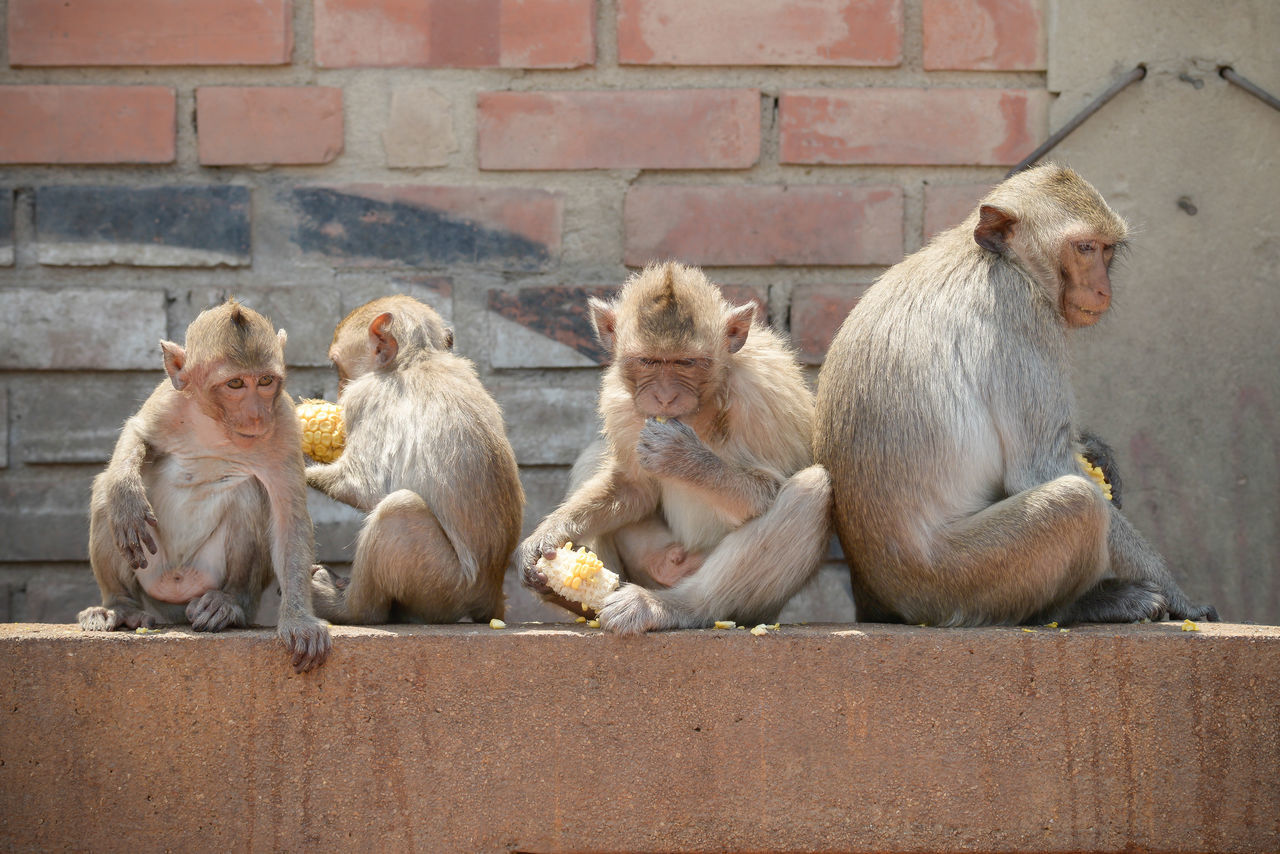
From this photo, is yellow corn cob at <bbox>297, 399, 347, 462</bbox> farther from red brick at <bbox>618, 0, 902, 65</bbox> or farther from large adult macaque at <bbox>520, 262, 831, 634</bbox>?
red brick at <bbox>618, 0, 902, 65</bbox>

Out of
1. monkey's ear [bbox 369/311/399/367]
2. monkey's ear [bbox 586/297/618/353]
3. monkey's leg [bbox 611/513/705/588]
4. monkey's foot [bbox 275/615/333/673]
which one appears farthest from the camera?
monkey's ear [bbox 369/311/399/367]

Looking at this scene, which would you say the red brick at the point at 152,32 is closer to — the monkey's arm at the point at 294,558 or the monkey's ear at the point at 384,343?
the monkey's ear at the point at 384,343

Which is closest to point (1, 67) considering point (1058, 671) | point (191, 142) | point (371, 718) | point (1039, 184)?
point (191, 142)

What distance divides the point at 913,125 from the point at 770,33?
65cm

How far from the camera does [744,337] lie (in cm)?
425

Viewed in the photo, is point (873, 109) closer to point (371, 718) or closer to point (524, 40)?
point (524, 40)

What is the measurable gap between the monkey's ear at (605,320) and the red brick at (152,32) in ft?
5.49

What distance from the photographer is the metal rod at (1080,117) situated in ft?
16.6

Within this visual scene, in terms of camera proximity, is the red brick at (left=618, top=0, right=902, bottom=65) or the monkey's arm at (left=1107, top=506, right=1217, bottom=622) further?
the red brick at (left=618, top=0, right=902, bottom=65)

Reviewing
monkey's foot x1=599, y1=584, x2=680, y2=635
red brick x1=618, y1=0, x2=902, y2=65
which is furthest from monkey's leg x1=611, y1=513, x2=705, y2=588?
red brick x1=618, y1=0, x2=902, y2=65

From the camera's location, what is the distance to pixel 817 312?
5109 millimetres

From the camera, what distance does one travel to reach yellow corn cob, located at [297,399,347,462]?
4.81 meters

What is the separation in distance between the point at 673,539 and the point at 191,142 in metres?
2.37

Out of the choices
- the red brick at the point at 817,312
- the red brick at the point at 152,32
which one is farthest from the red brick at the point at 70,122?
the red brick at the point at 817,312
